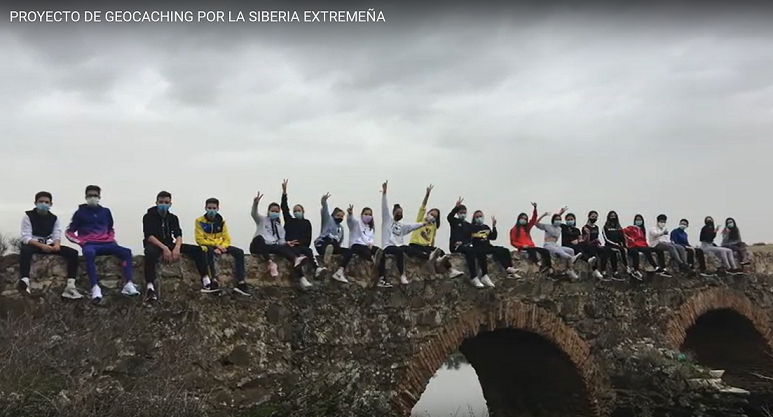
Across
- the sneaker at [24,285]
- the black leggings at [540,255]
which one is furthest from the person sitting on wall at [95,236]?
the black leggings at [540,255]

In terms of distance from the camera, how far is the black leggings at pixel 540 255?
354 inches

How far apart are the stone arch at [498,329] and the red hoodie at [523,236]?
0.92m

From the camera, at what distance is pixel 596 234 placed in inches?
394

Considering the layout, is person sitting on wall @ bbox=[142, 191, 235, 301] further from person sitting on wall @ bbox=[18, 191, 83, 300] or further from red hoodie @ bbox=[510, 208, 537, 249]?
red hoodie @ bbox=[510, 208, 537, 249]

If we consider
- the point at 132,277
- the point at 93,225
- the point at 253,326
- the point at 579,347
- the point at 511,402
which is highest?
the point at 93,225

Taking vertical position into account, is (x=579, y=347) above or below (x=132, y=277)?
below

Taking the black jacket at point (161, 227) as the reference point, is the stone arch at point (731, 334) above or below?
below

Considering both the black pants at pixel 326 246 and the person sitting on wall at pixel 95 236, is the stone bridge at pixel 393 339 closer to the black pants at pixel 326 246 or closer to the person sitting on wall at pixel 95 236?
the person sitting on wall at pixel 95 236

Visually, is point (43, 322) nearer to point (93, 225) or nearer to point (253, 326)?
point (93, 225)

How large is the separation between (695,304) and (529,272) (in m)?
3.89

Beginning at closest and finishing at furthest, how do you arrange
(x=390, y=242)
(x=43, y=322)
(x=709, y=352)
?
(x=43, y=322)
(x=390, y=242)
(x=709, y=352)

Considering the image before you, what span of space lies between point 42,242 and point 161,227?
3.41 feet

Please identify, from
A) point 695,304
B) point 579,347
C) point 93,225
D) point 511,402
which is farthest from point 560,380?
point 93,225

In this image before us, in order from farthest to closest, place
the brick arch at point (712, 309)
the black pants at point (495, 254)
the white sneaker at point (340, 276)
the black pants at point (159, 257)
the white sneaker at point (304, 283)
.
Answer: the brick arch at point (712, 309)
the black pants at point (495, 254)
the white sneaker at point (340, 276)
the white sneaker at point (304, 283)
the black pants at point (159, 257)
